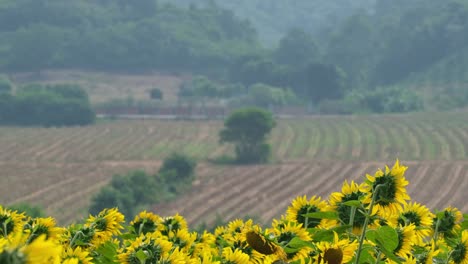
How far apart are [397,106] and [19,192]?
40.5 meters

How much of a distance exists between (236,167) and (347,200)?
41.1m

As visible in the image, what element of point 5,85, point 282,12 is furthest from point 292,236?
point 282,12

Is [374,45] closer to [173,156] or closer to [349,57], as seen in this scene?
[349,57]

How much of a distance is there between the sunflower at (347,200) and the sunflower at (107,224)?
718 mm

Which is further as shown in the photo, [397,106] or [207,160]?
[397,106]

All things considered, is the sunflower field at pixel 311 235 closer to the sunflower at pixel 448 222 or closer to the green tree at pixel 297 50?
the sunflower at pixel 448 222

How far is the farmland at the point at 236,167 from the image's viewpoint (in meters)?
34.4

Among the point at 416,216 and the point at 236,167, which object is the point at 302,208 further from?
the point at 236,167

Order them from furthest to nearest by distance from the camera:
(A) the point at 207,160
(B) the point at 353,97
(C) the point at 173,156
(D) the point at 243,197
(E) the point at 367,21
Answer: (E) the point at 367,21, (B) the point at 353,97, (A) the point at 207,160, (C) the point at 173,156, (D) the point at 243,197

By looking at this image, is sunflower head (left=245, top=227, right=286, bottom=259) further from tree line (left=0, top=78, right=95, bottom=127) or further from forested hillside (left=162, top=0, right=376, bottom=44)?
forested hillside (left=162, top=0, right=376, bottom=44)

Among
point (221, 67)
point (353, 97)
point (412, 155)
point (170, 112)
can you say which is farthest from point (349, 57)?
point (412, 155)

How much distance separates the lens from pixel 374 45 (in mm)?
93188

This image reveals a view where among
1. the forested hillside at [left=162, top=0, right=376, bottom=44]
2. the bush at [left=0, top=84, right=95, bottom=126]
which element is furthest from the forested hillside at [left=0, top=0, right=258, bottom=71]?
the forested hillside at [left=162, top=0, right=376, bottom=44]

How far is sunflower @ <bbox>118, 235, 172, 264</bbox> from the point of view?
2.07 m
